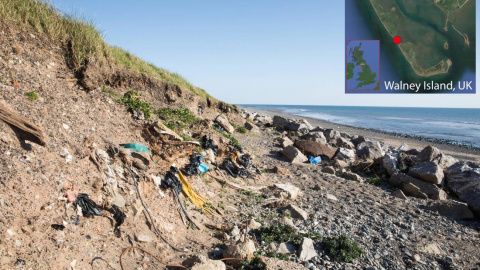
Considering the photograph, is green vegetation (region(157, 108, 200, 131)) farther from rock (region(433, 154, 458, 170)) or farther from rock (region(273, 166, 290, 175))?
rock (region(433, 154, 458, 170))

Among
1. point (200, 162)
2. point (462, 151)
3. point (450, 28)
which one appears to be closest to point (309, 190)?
point (200, 162)

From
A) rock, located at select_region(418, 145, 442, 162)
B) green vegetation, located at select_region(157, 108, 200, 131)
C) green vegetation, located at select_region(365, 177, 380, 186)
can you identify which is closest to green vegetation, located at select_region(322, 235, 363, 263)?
green vegetation, located at select_region(365, 177, 380, 186)

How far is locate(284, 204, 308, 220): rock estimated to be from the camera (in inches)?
241

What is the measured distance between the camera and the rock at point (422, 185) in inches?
325

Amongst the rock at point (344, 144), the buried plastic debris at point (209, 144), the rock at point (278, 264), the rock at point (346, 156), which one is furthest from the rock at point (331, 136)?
the rock at point (278, 264)

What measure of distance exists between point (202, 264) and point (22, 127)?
10.6ft

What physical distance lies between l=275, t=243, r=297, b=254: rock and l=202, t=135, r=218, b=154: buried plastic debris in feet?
12.7

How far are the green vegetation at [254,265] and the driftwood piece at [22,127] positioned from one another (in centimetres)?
340

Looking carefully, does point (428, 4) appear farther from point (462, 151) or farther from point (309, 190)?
point (462, 151)

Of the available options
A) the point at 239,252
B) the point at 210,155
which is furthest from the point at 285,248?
the point at 210,155

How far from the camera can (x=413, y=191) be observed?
27.8 ft

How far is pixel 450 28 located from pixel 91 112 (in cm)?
981

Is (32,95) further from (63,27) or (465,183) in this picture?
→ (465,183)

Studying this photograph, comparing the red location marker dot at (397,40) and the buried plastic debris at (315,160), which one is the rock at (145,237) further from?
the red location marker dot at (397,40)
